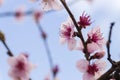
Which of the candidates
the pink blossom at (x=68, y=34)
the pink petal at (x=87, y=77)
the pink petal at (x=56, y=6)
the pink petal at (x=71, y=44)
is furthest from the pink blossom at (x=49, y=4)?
the pink petal at (x=87, y=77)

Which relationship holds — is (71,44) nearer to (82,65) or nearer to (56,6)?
(82,65)

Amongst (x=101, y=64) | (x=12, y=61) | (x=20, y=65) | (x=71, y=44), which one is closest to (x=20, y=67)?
(x=20, y=65)

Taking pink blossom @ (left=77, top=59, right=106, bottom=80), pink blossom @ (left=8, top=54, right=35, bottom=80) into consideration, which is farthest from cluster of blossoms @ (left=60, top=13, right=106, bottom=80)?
pink blossom @ (left=8, top=54, right=35, bottom=80)

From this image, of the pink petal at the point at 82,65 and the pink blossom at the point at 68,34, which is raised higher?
the pink blossom at the point at 68,34

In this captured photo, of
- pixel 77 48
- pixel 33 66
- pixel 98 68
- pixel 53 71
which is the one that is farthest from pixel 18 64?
pixel 98 68

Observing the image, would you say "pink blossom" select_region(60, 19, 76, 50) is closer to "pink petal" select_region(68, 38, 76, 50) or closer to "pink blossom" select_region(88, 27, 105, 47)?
"pink petal" select_region(68, 38, 76, 50)

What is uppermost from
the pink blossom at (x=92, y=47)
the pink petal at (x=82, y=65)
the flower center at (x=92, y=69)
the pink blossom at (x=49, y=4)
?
the pink blossom at (x=49, y=4)

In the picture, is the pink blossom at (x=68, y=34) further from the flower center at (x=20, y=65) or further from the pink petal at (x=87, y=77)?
the flower center at (x=20, y=65)
